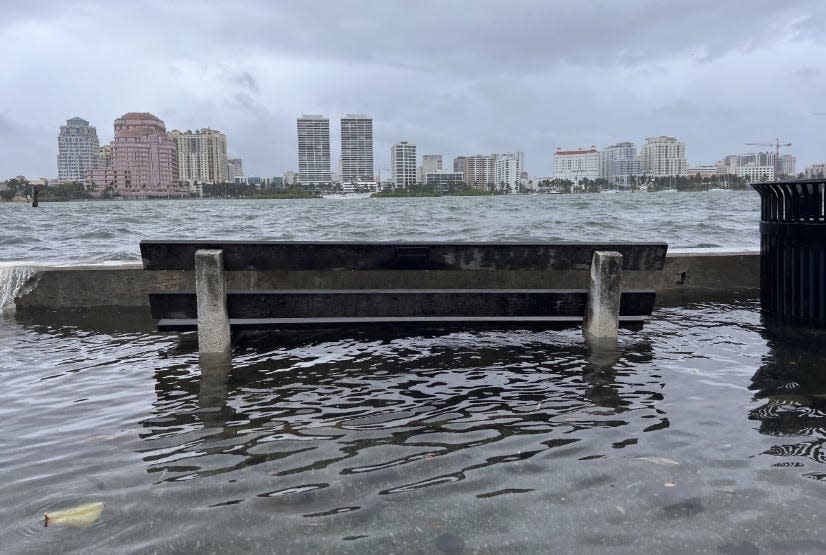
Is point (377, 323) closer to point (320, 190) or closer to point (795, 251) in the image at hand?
point (795, 251)

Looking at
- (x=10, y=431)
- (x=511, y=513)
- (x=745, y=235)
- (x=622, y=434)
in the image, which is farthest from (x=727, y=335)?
(x=745, y=235)

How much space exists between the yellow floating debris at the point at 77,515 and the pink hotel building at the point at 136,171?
194592 mm

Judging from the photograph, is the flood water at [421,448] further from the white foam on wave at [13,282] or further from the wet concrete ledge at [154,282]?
the white foam on wave at [13,282]

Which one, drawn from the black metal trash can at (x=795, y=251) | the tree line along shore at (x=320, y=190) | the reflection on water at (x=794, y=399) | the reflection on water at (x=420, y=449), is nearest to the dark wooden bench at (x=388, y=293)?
the reflection on water at (x=420, y=449)

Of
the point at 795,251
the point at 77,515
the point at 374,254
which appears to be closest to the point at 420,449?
the point at 77,515

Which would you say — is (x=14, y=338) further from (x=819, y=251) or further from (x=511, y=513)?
(x=819, y=251)

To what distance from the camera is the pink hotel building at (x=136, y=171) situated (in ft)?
611

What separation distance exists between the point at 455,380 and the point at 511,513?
8.13 ft

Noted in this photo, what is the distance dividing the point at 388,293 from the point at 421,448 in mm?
2242

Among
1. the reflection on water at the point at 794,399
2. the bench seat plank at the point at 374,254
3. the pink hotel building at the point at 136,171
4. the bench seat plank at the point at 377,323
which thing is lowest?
the reflection on water at the point at 794,399

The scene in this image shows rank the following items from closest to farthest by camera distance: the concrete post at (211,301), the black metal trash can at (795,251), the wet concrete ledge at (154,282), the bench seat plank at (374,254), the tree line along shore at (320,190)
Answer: the concrete post at (211,301) < the bench seat plank at (374,254) < the black metal trash can at (795,251) < the wet concrete ledge at (154,282) < the tree line along shore at (320,190)

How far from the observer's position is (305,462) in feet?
13.4

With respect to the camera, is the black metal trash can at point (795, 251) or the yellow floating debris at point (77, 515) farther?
the black metal trash can at point (795, 251)

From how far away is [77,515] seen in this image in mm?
3430
